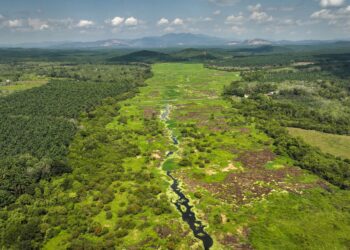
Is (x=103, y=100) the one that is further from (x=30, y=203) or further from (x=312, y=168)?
(x=312, y=168)

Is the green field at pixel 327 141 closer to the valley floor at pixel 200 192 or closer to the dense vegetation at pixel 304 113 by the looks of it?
the dense vegetation at pixel 304 113

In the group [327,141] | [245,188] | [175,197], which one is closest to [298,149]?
[327,141]

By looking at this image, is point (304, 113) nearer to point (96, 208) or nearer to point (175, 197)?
point (175, 197)

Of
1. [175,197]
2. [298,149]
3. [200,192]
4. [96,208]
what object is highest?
[298,149]

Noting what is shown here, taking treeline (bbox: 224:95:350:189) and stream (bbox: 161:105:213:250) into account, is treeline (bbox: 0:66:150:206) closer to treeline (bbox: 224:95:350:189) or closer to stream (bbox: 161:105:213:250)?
stream (bbox: 161:105:213:250)

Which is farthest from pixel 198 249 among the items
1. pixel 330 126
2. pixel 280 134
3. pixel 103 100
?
pixel 103 100

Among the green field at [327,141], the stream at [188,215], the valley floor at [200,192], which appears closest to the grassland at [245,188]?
the valley floor at [200,192]
